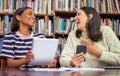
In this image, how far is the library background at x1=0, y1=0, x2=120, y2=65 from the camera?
10.4 feet

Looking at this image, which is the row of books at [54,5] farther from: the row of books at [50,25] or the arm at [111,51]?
the arm at [111,51]

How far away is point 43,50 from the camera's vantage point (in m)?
1.75

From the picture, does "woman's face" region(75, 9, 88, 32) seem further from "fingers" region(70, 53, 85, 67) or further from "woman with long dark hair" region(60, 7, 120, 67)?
"fingers" region(70, 53, 85, 67)

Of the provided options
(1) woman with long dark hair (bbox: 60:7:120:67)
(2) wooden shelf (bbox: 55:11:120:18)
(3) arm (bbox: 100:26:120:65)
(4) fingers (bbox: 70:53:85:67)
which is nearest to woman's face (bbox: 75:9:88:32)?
(1) woman with long dark hair (bbox: 60:7:120:67)

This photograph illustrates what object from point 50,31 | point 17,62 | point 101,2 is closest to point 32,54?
point 17,62

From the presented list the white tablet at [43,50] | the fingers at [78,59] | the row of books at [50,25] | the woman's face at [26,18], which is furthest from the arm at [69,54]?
the row of books at [50,25]

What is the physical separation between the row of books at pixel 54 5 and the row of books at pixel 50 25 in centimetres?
12

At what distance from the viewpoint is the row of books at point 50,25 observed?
3.14 metres

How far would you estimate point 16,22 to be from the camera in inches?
90.9

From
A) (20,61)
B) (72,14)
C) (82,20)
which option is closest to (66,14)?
(72,14)

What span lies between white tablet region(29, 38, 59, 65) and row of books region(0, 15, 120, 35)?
139cm

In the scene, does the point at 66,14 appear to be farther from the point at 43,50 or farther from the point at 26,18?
the point at 43,50

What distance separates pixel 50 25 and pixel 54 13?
0.16 meters

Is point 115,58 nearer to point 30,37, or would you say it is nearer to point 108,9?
point 30,37
